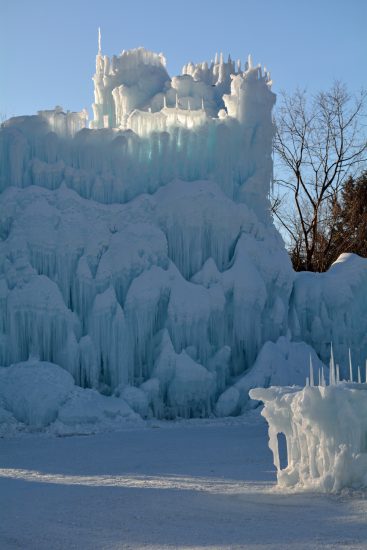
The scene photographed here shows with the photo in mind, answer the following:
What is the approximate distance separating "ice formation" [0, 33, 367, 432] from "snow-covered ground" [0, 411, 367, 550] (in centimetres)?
383

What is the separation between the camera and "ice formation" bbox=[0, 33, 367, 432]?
16328 millimetres

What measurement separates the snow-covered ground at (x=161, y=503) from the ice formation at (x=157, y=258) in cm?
383

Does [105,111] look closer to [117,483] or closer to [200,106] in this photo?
[200,106]

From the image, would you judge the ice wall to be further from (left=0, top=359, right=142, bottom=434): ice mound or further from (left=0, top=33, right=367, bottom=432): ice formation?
(left=0, top=33, right=367, bottom=432): ice formation

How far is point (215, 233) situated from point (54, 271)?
13.5ft

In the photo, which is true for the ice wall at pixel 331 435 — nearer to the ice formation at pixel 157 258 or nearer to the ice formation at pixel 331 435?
the ice formation at pixel 331 435

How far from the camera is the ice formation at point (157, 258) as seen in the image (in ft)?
53.6

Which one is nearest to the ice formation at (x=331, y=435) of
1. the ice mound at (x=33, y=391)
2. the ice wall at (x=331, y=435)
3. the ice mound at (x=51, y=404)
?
the ice wall at (x=331, y=435)

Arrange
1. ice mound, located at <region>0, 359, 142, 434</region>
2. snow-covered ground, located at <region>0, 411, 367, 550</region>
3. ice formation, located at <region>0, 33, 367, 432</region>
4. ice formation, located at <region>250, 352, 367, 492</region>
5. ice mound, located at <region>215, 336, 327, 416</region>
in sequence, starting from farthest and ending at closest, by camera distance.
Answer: ice mound, located at <region>215, 336, 327, 416</region>, ice formation, located at <region>0, 33, 367, 432</region>, ice mound, located at <region>0, 359, 142, 434</region>, ice formation, located at <region>250, 352, 367, 492</region>, snow-covered ground, located at <region>0, 411, 367, 550</region>

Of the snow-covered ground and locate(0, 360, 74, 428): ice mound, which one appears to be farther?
locate(0, 360, 74, 428): ice mound

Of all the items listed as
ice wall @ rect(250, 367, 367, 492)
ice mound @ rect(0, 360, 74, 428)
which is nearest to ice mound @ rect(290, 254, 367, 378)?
ice mound @ rect(0, 360, 74, 428)

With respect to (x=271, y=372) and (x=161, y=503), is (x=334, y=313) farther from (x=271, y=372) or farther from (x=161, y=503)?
(x=161, y=503)

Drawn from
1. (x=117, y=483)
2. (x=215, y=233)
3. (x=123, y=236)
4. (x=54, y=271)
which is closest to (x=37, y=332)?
(x=54, y=271)

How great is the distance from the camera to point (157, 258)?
17.5 meters
